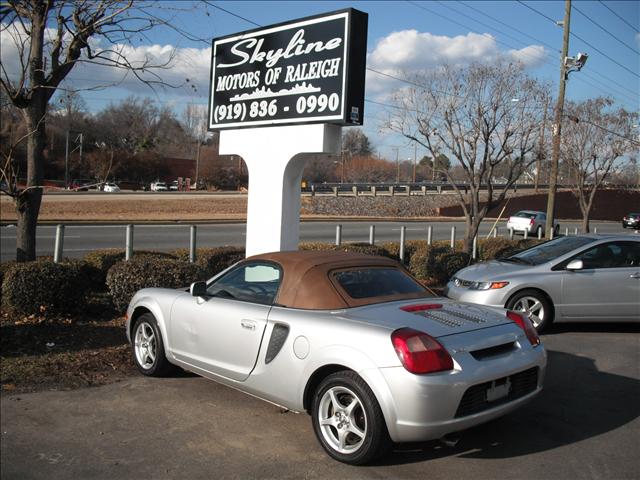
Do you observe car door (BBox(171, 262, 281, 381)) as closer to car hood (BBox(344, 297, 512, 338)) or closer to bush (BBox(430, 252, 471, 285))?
car hood (BBox(344, 297, 512, 338))

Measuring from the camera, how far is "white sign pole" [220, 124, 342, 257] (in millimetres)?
8477

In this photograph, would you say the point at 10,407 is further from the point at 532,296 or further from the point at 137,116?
the point at 137,116

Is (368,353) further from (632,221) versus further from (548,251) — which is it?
(632,221)

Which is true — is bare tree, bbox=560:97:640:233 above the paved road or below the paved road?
above

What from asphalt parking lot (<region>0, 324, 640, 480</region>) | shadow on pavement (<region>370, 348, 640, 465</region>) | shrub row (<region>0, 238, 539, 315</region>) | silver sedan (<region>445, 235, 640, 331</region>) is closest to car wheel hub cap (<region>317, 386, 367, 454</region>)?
asphalt parking lot (<region>0, 324, 640, 480</region>)

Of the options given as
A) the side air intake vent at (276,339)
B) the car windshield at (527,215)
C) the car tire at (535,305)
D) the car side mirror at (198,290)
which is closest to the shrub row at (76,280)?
the car side mirror at (198,290)

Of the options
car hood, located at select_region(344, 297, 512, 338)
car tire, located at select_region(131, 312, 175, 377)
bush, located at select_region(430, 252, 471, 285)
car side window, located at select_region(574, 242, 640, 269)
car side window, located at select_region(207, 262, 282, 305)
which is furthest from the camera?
bush, located at select_region(430, 252, 471, 285)

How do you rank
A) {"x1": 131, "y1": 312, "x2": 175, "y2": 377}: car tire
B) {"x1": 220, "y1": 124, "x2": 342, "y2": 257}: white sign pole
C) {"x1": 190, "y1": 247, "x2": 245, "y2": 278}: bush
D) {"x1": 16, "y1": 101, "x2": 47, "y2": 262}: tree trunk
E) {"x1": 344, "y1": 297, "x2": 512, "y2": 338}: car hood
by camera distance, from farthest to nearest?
{"x1": 190, "y1": 247, "x2": 245, "y2": 278}: bush, {"x1": 16, "y1": 101, "x2": 47, "y2": 262}: tree trunk, {"x1": 220, "y1": 124, "x2": 342, "y2": 257}: white sign pole, {"x1": 131, "y1": 312, "x2": 175, "y2": 377}: car tire, {"x1": 344, "y1": 297, "x2": 512, "y2": 338}: car hood

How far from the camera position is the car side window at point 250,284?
4.79 m

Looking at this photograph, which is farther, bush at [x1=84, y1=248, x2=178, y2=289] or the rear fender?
bush at [x1=84, y1=248, x2=178, y2=289]

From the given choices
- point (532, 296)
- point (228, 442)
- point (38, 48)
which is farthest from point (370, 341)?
point (38, 48)

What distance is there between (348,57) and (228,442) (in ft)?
17.8

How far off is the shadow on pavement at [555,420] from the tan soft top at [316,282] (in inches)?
43.7

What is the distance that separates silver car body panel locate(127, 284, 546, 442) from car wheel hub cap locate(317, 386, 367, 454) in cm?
19
